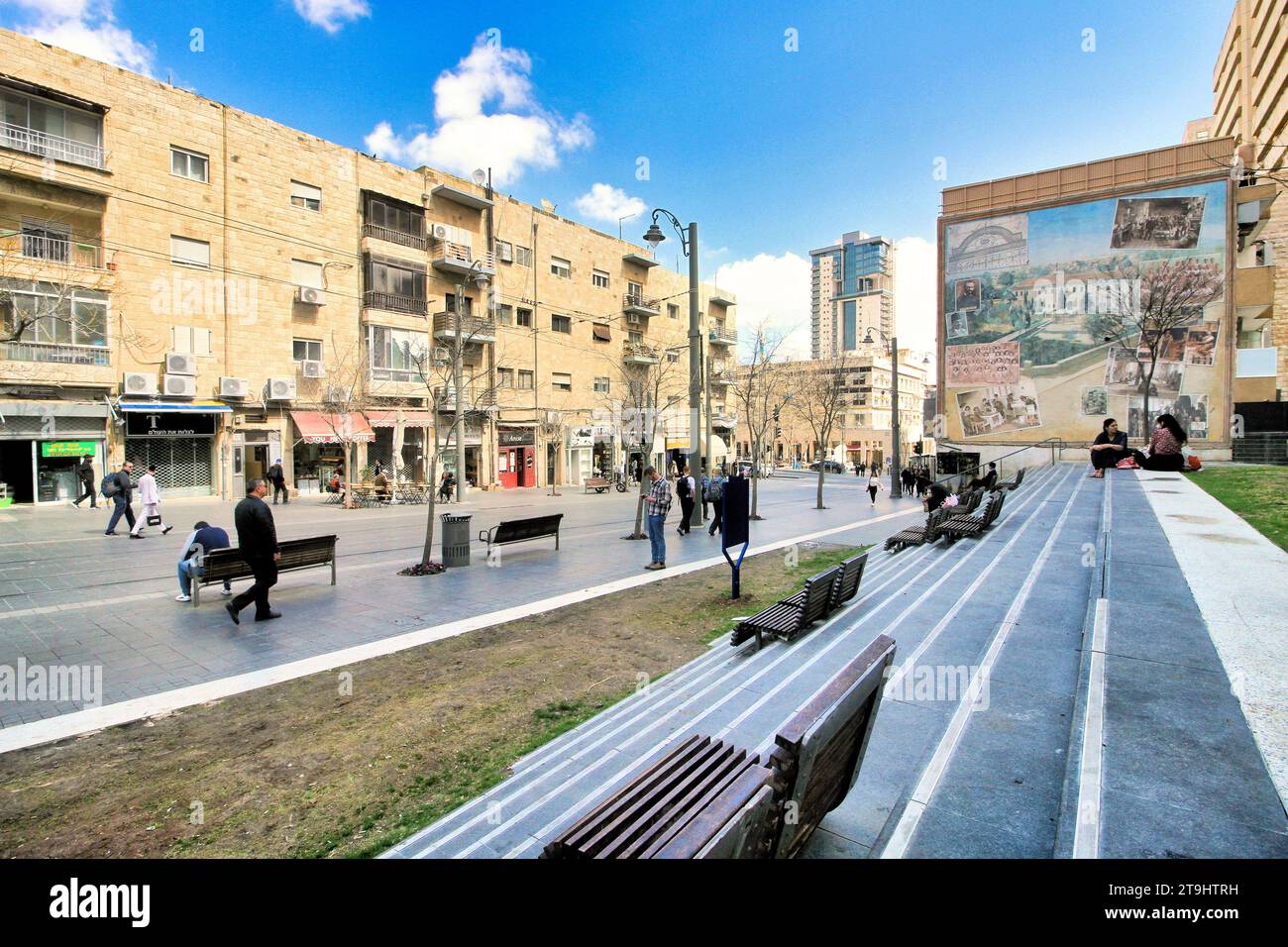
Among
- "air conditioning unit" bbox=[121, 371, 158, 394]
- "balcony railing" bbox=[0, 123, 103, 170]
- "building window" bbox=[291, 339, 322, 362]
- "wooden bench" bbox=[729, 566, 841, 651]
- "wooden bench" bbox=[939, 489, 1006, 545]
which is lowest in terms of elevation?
"wooden bench" bbox=[729, 566, 841, 651]

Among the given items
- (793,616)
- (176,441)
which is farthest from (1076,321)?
(176,441)

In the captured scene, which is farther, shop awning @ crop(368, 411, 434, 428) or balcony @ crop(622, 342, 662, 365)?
balcony @ crop(622, 342, 662, 365)

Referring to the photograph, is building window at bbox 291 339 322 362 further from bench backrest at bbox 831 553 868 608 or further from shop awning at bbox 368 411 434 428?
bench backrest at bbox 831 553 868 608

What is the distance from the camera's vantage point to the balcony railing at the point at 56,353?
19938 mm

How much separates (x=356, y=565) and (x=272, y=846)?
8854mm

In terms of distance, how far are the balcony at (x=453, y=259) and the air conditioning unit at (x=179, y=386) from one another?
13.3 meters

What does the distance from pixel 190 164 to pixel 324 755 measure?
28.7m

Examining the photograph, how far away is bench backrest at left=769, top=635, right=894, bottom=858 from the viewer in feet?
7.20

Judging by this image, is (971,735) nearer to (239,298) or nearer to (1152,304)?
(239,298)

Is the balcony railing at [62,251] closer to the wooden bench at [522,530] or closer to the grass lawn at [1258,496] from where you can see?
the wooden bench at [522,530]

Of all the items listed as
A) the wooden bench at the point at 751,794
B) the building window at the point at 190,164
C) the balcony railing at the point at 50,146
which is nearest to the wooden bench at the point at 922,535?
the wooden bench at the point at 751,794

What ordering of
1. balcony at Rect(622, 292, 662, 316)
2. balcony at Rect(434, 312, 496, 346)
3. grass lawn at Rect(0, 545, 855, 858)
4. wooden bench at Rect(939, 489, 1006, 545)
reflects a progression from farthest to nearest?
balcony at Rect(622, 292, 662, 316)
balcony at Rect(434, 312, 496, 346)
wooden bench at Rect(939, 489, 1006, 545)
grass lawn at Rect(0, 545, 855, 858)

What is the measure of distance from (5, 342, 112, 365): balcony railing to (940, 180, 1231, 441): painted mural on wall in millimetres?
45535

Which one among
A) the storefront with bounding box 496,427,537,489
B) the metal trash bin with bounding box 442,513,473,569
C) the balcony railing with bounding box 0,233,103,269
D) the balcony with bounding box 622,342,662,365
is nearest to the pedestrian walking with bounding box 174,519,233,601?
the metal trash bin with bounding box 442,513,473,569
